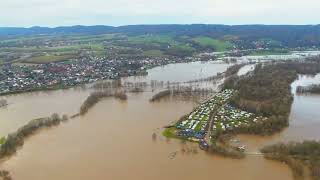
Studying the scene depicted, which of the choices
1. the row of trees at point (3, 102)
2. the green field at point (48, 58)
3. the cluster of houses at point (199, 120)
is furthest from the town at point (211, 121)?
the green field at point (48, 58)

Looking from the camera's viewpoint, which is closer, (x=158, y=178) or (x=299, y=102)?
(x=158, y=178)

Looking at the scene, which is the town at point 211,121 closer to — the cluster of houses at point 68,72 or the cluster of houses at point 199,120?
the cluster of houses at point 199,120

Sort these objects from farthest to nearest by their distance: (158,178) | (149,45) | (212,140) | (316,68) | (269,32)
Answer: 1. (269,32)
2. (149,45)
3. (316,68)
4. (212,140)
5. (158,178)

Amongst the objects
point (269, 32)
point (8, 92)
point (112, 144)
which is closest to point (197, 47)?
point (269, 32)

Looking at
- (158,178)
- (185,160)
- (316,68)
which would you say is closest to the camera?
(158,178)

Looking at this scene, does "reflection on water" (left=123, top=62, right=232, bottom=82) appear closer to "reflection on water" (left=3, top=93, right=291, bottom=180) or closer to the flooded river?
the flooded river

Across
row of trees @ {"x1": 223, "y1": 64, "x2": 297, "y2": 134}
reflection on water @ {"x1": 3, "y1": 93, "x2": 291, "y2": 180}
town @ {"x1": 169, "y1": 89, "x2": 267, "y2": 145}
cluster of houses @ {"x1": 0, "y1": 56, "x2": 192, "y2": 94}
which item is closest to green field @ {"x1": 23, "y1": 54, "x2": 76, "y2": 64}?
cluster of houses @ {"x1": 0, "y1": 56, "x2": 192, "y2": 94}

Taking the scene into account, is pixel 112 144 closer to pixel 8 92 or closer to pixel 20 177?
pixel 20 177
